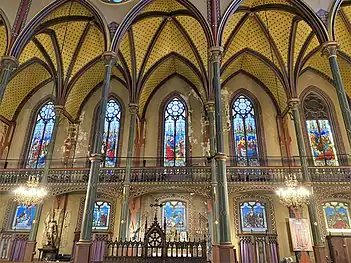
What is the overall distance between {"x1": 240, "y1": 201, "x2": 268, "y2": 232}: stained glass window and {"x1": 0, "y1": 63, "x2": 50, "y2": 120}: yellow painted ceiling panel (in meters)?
14.9

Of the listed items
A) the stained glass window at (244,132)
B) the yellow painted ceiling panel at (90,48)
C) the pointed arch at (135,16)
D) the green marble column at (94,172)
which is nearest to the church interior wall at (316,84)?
the stained glass window at (244,132)

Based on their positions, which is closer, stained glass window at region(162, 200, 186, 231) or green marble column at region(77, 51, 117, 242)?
green marble column at region(77, 51, 117, 242)

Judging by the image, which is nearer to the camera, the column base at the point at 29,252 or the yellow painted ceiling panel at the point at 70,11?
the column base at the point at 29,252

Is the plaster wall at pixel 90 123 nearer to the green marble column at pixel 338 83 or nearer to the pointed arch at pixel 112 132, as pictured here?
the pointed arch at pixel 112 132

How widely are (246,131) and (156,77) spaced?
6539 mm

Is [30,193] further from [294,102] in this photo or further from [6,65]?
[294,102]

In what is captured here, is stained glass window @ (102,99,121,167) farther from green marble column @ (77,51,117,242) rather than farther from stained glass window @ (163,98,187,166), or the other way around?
green marble column @ (77,51,117,242)

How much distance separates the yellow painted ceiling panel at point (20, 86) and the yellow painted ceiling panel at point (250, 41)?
11768 mm

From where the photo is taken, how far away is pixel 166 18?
15.4 metres

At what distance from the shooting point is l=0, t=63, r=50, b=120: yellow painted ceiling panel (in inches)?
728

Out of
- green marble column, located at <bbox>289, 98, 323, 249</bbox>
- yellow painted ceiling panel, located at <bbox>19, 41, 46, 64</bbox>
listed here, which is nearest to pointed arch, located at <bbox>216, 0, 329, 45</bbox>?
green marble column, located at <bbox>289, 98, 323, 249</bbox>

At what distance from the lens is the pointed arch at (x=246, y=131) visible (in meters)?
17.1

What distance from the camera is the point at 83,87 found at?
18875mm

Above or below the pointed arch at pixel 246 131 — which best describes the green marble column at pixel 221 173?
below
